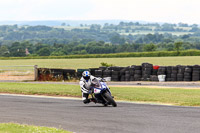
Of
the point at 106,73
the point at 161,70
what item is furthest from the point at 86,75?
the point at 106,73

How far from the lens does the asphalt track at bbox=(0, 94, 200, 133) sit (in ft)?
40.5

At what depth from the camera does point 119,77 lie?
38812 mm

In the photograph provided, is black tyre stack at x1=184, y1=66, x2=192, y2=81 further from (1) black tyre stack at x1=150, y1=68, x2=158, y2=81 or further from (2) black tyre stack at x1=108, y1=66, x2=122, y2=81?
(2) black tyre stack at x1=108, y1=66, x2=122, y2=81

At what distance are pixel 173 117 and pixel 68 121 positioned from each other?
320 cm

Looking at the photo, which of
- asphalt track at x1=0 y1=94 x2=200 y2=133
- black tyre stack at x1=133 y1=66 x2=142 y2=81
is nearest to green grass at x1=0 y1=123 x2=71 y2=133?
asphalt track at x1=0 y1=94 x2=200 y2=133

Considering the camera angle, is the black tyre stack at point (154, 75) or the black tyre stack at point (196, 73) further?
the black tyre stack at point (154, 75)

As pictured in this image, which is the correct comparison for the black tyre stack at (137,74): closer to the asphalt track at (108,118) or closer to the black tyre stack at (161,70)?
the black tyre stack at (161,70)

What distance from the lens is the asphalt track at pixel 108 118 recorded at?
486 inches

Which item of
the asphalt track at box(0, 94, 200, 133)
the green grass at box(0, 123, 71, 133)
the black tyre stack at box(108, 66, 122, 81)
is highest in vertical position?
the green grass at box(0, 123, 71, 133)

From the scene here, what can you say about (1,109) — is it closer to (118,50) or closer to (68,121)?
(68,121)

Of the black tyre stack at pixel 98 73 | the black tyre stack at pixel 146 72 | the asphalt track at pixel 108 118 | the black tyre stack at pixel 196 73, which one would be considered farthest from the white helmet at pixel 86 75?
the black tyre stack at pixel 98 73

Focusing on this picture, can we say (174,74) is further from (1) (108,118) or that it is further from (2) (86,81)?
(1) (108,118)

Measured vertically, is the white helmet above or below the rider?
above

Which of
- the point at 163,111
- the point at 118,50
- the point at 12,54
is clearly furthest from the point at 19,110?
the point at 118,50
